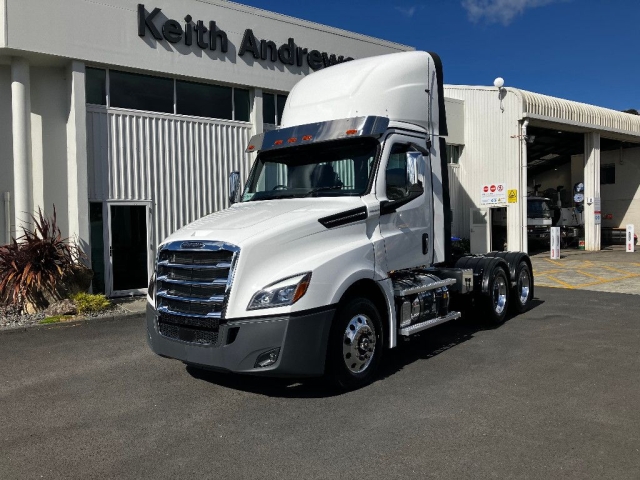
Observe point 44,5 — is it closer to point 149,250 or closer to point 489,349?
point 149,250

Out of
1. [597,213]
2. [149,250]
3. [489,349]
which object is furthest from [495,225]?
[489,349]

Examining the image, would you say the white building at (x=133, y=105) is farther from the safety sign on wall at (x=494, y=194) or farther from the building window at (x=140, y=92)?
the safety sign on wall at (x=494, y=194)

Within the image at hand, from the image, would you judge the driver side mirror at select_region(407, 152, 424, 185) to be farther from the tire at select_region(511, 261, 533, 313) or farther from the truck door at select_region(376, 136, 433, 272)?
the tire at select_region(511, 261, 533, 313)

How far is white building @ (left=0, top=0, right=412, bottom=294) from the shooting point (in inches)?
438

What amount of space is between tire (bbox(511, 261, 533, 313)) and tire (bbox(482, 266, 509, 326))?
31cm

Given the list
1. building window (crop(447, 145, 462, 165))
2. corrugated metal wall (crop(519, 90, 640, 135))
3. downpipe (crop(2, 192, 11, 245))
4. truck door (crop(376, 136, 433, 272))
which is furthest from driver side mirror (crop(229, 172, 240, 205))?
building window (crop(447, 145, 462, 165))

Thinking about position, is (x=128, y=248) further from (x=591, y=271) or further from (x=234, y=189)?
(x=591, y=271)

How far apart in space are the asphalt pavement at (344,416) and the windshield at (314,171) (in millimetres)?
2084

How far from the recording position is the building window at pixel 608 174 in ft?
99.1

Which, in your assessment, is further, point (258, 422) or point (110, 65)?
point (110, 65)

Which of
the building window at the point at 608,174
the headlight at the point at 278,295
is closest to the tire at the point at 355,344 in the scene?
the headlight at the point at 278,295

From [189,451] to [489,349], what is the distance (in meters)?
4.26

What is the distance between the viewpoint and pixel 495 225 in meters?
22.4

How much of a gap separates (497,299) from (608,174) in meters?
25.9
